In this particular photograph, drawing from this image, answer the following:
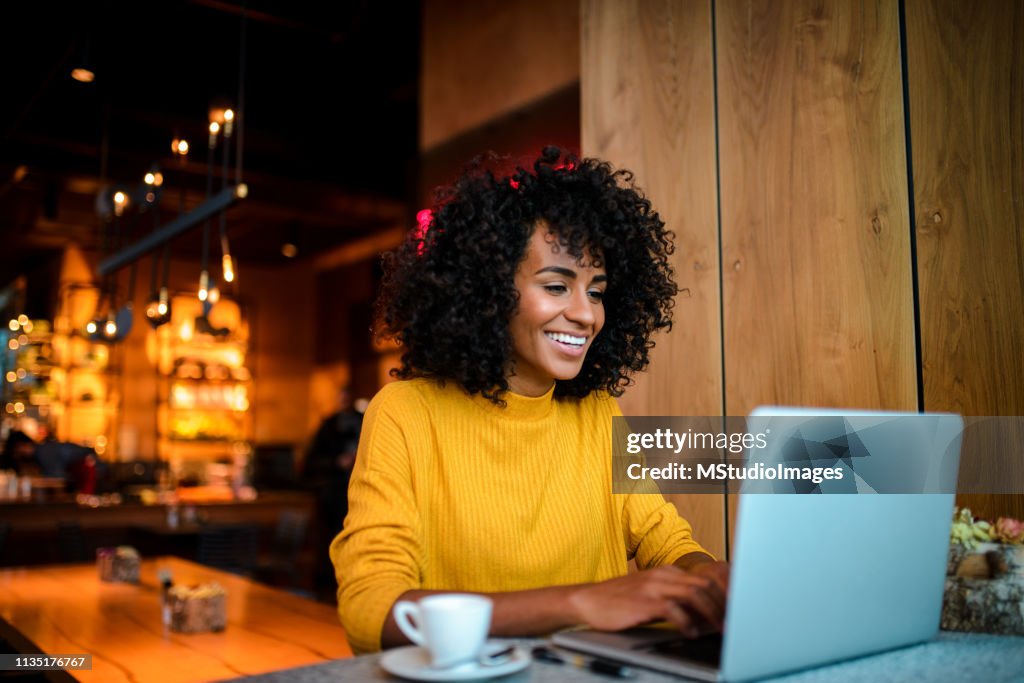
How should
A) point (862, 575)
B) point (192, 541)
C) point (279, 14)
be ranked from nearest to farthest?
point (862, 575)
point (279, 14)
point (192, 541)

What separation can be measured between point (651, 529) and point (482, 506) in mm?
363

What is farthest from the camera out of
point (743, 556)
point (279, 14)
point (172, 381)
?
point (172, 381)

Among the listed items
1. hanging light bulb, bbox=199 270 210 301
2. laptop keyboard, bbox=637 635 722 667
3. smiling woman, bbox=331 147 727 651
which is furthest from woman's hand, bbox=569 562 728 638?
hanging light bulb, bbox=199 270 210 301

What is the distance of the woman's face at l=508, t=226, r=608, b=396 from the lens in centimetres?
157

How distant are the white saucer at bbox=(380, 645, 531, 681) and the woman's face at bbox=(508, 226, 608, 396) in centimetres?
68

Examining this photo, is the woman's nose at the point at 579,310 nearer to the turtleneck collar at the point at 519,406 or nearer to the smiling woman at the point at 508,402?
the smiling woman at the point at 508,402

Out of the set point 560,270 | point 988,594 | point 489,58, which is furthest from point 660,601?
point 489,58

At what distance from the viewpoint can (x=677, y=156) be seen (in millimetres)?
2693

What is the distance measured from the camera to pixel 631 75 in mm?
2895

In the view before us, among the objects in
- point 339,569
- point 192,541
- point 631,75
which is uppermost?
point 631,75

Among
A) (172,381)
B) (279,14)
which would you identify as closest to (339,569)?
(279,14)

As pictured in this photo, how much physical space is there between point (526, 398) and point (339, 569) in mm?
491

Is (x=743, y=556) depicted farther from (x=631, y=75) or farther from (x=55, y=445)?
(x=55, y=445)

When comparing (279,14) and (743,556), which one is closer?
(743,556)
